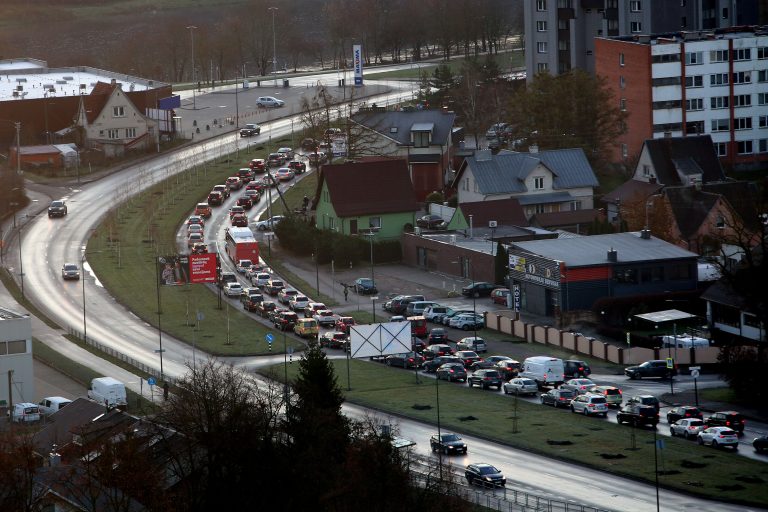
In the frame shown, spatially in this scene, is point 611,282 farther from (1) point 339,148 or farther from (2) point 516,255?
(1) point 339,148

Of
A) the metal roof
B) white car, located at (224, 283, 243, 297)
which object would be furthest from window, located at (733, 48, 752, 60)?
white car, located at (224, 283, 243, 297)

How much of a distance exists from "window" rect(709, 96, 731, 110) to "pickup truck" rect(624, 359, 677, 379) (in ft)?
149

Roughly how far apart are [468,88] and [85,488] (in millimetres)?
89528

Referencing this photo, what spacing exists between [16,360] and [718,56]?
57.7 metres

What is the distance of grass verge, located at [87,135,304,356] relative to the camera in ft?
258

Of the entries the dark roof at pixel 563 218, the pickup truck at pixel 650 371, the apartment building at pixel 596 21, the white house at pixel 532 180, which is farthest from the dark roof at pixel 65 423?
the apartment building at pixel 596 21

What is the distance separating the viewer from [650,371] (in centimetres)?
6588

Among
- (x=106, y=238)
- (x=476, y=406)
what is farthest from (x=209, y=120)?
(x=476, y=406)

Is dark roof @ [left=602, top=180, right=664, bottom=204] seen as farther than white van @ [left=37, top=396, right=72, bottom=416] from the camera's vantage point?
Yes

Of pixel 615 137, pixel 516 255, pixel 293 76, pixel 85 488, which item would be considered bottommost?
pixel 85 488

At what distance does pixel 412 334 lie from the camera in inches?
2948

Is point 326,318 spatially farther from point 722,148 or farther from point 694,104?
point 722,148

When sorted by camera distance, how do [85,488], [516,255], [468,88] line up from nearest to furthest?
[85,488] → [516,255] → [468,88]

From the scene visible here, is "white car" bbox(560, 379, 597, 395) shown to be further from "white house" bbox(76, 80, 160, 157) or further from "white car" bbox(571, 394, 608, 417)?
"white house" bbox(76, 80, 160, 157)
